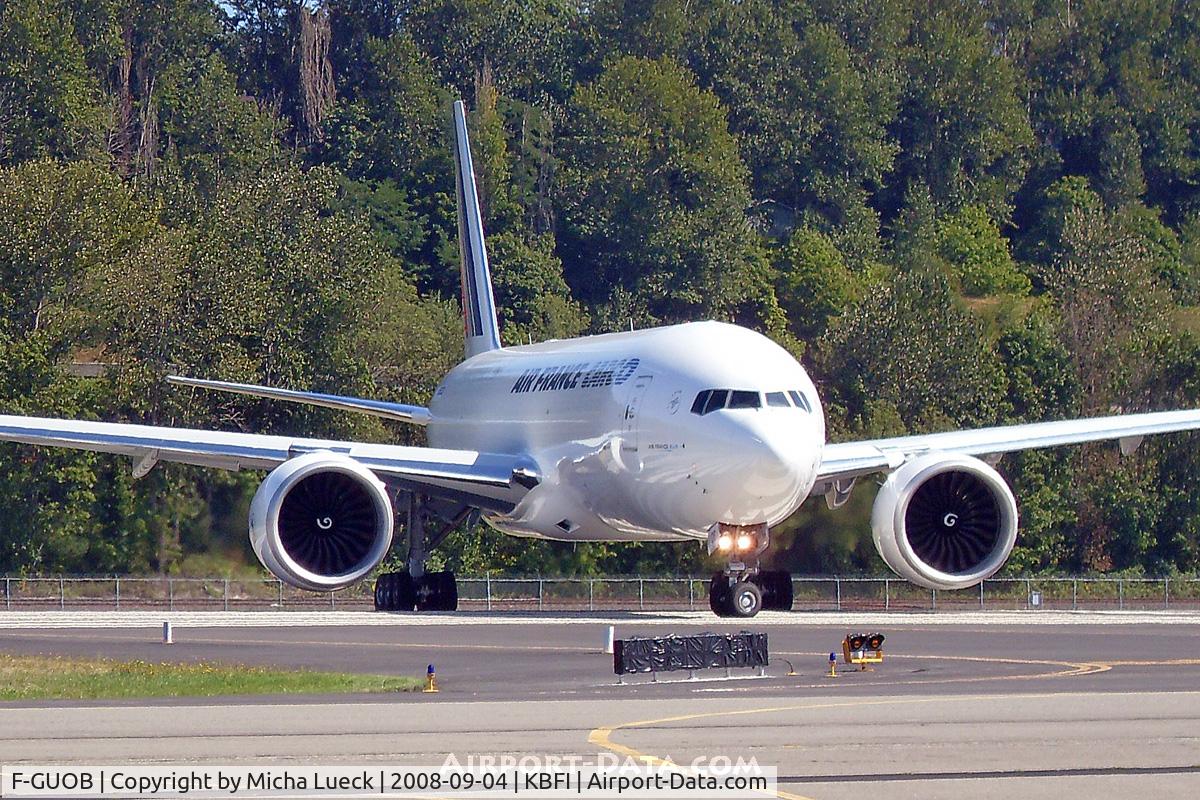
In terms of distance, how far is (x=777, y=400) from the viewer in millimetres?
30844

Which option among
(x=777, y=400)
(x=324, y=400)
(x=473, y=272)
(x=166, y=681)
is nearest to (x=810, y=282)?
(x=473, y=272)

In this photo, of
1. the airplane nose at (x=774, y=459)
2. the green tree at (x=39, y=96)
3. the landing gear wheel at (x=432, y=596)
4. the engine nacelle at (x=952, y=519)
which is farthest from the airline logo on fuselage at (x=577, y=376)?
the green tree at (x=39, y=96)

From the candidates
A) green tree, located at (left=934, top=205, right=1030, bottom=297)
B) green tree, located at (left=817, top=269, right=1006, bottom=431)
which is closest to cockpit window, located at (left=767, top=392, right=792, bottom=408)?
green tree, located at (left=817, top=269, right=1006, bottom=431)

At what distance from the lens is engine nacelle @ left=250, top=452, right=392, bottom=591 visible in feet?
105

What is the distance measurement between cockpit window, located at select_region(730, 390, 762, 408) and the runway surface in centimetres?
412

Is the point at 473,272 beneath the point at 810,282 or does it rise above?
beneath

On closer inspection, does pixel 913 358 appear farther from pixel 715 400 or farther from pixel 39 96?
pixel 39 96

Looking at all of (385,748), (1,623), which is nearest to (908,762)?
(385,748)

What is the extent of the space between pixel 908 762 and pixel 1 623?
2243cm

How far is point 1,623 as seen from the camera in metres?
33.8

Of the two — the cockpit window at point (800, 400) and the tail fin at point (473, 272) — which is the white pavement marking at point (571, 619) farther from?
the tail fin at point (473, 272)

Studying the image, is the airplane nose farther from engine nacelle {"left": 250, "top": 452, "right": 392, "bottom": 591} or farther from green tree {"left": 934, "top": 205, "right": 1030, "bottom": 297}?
green tree {"left": 934, "top": 205, "right": 1030, "bottom": 297}

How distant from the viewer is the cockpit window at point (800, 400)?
102 feet

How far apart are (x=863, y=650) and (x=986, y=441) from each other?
13.5 m
